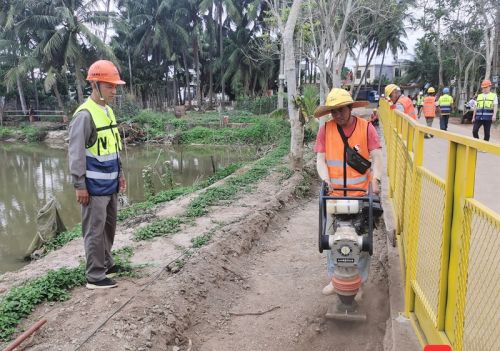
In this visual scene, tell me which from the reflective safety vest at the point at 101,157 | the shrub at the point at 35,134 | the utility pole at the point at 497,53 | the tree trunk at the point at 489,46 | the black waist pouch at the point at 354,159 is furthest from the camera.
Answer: the shrub at the point at 35,134

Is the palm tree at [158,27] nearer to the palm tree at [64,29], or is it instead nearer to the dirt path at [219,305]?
the palm tree at [64,29]

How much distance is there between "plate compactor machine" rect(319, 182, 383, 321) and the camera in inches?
130

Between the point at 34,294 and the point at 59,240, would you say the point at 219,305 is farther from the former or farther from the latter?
the point at 59,240

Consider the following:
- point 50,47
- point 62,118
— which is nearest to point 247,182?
point 50,47

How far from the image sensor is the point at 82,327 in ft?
Answer: 11.2

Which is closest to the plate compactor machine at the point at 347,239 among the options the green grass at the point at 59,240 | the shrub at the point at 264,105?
the green grass at the point at 59,240

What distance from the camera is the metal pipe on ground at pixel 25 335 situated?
9.78ft

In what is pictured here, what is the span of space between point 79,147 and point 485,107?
881cm

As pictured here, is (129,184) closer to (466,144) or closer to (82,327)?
(82,327)

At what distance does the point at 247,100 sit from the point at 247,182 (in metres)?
26.4

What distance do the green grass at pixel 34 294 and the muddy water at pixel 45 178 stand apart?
3.97 meters

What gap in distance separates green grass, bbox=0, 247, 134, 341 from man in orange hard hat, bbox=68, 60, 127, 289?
24 cm

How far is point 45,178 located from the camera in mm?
16969

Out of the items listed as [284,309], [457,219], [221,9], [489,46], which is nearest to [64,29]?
[221,9]
